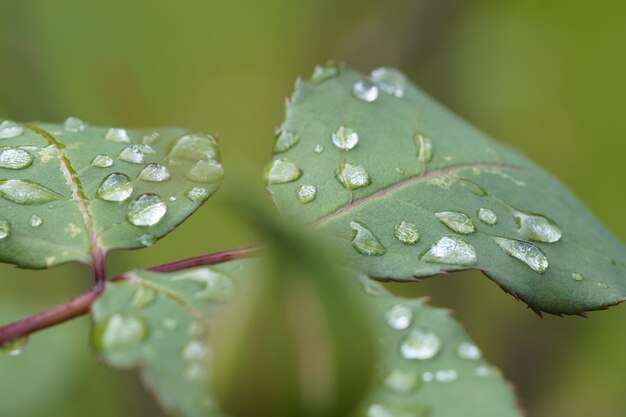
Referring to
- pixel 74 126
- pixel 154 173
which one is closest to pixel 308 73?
pixel 74 126

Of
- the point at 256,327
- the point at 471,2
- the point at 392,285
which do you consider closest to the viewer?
the point at 256,327

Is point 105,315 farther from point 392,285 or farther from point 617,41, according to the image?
point 617,41

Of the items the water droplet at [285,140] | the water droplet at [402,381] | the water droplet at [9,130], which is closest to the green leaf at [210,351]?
the water droplet at [402,381]

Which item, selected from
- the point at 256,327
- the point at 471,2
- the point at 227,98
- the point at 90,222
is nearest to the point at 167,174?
the point at 90,222

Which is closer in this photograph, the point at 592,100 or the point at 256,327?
the point at 256,327

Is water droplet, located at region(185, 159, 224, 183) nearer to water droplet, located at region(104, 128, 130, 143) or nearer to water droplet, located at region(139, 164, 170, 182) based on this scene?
water droplet, located at region(139, 164, 170, 182)

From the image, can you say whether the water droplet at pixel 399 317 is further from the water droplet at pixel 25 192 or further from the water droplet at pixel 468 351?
the water droplet at pixel 25 192

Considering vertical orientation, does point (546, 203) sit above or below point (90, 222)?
above

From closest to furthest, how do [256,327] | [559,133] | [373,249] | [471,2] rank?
[256,327]
[373,249]
[471,2]
[559,133]

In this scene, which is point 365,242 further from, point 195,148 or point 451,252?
point 195,148
